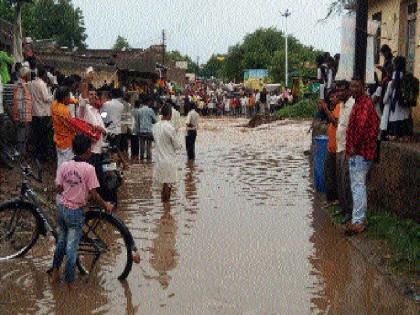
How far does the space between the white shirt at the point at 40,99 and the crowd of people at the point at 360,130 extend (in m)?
5.37

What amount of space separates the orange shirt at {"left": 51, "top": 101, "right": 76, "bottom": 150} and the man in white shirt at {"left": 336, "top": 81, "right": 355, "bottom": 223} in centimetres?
383

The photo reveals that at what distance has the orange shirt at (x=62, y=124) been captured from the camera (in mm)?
9578

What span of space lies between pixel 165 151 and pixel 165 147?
0.07 metres

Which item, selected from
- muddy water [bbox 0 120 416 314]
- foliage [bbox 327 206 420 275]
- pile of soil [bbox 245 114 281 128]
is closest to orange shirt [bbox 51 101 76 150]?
muddy water [bbox 0 120 416 314]

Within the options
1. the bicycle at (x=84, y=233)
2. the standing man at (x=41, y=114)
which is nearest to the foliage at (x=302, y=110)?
the standing man at (x=41, y=114)

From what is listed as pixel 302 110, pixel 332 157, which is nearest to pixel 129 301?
pixel 332 157

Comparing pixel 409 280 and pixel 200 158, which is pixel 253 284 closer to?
pixel 409 280

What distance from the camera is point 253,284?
6746mm

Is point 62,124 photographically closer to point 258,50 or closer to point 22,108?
point 22,108

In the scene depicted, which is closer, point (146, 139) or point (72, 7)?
point (146, 139)

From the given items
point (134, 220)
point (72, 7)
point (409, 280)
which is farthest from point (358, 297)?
point (72, 7)

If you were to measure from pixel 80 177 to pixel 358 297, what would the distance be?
2875 mm

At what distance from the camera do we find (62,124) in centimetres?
967

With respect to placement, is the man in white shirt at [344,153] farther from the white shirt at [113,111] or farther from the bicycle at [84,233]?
the white shirt at [113,111]
